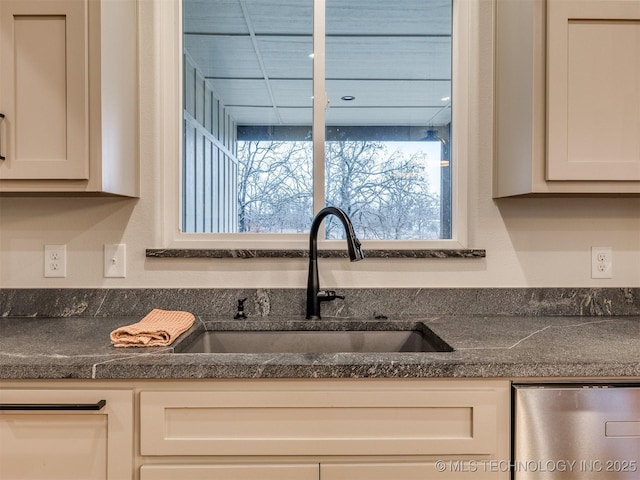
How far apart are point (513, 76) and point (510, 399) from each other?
3.36 feet

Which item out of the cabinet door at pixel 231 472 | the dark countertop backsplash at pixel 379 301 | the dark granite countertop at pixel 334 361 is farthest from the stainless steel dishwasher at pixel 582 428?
the dark countertop backsplash at pixel 379 301

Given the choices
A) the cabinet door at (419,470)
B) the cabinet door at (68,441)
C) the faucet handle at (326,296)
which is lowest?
the cabinet door at (419,470)

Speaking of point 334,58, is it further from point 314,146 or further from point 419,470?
point 419,470

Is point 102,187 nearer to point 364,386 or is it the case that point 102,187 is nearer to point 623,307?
point 364,386

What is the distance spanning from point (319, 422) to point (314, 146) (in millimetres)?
1039

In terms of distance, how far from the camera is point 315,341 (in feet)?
4.98

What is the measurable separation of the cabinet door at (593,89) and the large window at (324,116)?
1.58 ft

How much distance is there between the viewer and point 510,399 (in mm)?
1025

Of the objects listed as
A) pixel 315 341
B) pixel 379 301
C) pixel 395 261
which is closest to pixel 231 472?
pixel 315 341

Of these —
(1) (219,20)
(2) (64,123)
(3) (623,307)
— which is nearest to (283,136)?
(1) (219,20)

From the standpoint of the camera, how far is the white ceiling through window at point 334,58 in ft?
5.71

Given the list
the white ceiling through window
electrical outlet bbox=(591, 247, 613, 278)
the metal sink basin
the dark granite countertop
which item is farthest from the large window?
the dark granite countertop

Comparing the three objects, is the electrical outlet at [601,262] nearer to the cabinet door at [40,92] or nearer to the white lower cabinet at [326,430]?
the white lower cabinet at [326,430]

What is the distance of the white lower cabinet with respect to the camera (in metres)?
1.02
